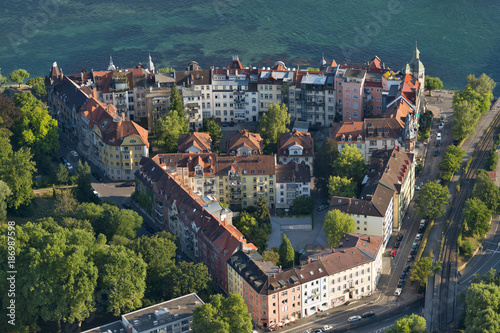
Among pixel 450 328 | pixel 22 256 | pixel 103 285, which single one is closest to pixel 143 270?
pixel 103 285

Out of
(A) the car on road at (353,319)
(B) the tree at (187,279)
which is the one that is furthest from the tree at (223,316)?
(A) the car on road at (353,319)

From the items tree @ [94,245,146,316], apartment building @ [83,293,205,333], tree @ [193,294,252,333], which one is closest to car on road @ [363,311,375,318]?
tree @ [193,294,252,333]

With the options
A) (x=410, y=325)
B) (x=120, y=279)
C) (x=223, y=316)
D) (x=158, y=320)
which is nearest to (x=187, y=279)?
(x=158, y=320)

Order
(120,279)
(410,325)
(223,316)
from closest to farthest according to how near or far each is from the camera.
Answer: (223,316), (410,325), (120,279)

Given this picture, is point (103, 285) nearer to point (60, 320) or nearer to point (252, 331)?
point (60, 320)

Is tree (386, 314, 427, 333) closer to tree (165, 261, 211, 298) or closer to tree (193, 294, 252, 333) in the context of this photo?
tree (193, 294, 252, 333)

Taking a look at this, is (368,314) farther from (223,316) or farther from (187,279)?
(187,279)
